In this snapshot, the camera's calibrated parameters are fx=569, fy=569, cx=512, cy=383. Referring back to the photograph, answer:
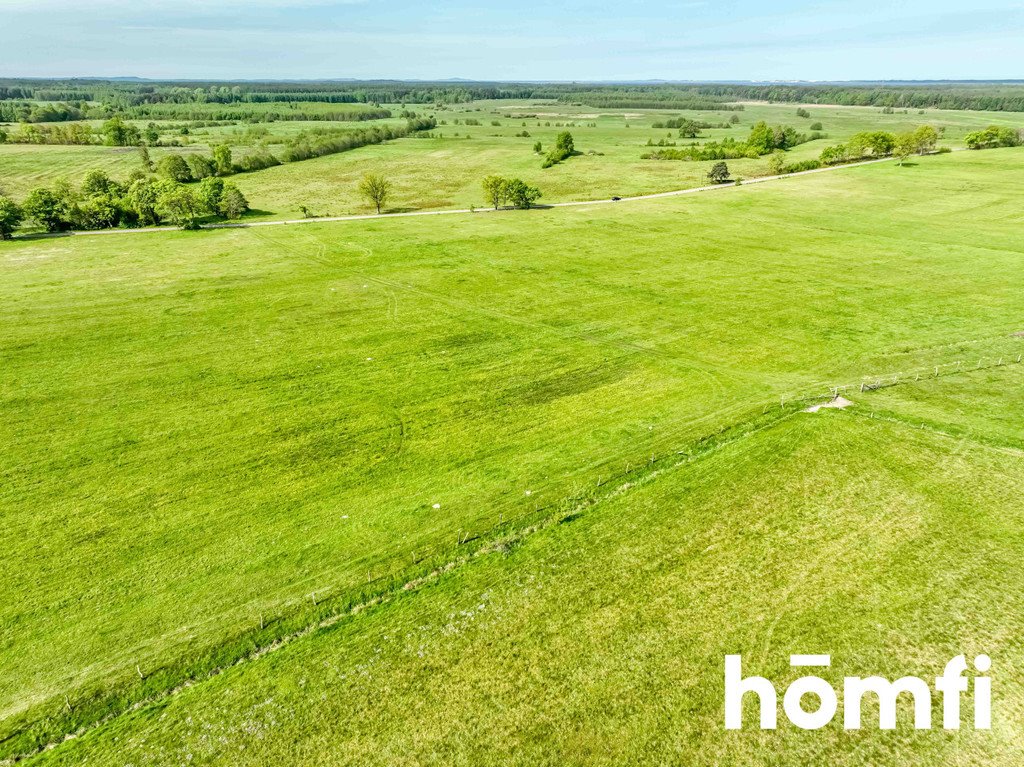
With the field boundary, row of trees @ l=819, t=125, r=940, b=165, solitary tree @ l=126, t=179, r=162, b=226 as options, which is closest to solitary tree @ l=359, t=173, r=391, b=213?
the field boundary

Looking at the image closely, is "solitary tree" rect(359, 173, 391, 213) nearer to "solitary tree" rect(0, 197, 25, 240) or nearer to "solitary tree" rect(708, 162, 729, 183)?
"solitary tree" rect(0, 197, 25, 240)

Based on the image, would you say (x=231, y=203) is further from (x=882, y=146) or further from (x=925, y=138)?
(x=925, y=138)

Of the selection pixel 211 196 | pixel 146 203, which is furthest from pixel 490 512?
pixel 211 196

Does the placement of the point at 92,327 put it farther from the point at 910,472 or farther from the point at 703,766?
the point at 910,472

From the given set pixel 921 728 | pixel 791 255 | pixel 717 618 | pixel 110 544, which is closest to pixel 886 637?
pixel 921 728

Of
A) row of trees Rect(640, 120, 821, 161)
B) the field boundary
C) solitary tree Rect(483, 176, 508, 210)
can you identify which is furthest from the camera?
row of trees Rect(640, 120, 821, 161)

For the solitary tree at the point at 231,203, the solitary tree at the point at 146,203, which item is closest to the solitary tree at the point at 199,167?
the solitary tree at the point at 146,203
